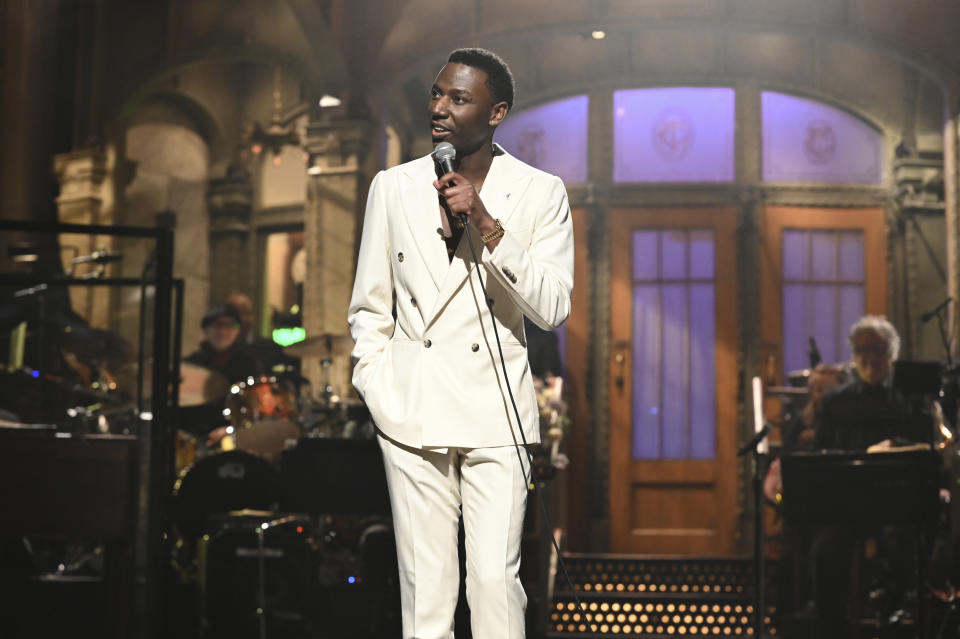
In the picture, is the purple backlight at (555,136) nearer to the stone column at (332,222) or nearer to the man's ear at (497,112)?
the stone column at (332,222)

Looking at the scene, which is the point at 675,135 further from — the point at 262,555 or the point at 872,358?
the point at 262,555

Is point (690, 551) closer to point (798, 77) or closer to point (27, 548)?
point (798, 77)

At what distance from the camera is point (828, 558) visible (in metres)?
5.47

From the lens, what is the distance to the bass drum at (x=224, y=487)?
18.6 ft

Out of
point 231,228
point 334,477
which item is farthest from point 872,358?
point 231,228

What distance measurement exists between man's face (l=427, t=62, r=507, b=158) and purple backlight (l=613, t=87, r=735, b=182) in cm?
652

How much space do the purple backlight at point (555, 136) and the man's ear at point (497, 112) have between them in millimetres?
6437

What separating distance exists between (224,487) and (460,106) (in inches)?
151

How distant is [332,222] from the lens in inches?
306

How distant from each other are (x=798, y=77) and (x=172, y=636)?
585cm

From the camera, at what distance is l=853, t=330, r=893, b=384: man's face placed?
577 centimetres

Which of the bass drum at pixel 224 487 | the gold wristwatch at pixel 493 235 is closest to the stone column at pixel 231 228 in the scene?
the bass drum at pixel 224 487

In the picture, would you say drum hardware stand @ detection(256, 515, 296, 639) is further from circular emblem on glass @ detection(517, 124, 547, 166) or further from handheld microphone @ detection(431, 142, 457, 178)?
circular emblem on glass @ detection(517, 124, 547, 166)

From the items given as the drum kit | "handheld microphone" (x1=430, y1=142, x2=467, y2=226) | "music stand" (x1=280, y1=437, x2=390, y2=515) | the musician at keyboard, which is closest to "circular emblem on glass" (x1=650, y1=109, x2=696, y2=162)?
the musician at keyboard
